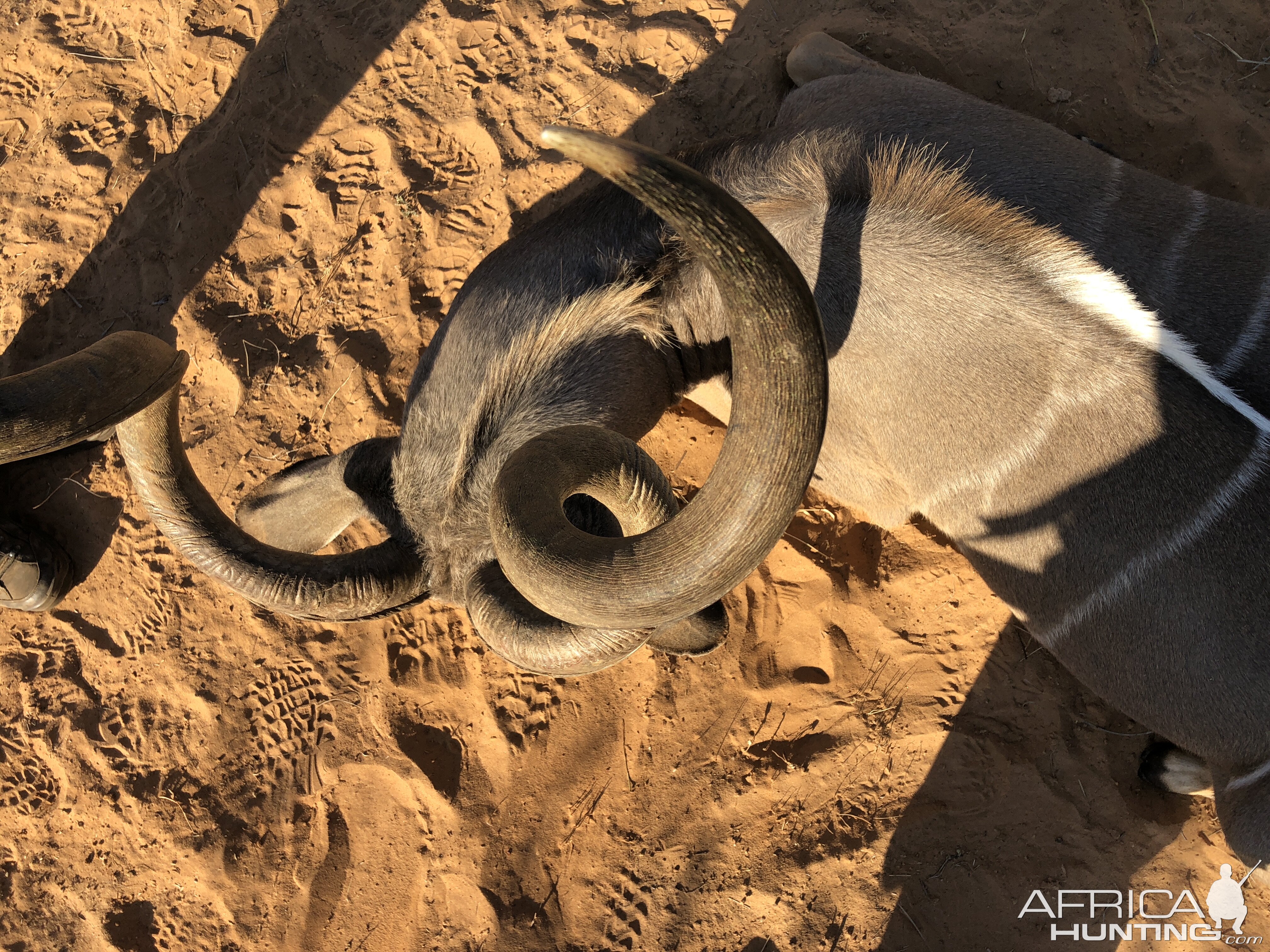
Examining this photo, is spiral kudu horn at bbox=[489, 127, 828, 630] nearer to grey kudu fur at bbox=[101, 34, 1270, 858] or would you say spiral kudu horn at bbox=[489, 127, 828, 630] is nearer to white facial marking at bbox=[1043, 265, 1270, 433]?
grey kudu fur at bbox=[101, 34, 1270, 858]

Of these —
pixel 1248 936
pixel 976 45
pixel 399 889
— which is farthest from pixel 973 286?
pixel 399 889

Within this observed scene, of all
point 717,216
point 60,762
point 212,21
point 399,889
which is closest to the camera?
point 717,216

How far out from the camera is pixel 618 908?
471 centimetres

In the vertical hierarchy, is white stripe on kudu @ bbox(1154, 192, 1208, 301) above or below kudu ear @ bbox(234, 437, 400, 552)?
above

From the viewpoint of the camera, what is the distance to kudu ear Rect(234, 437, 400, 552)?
3.46 meters

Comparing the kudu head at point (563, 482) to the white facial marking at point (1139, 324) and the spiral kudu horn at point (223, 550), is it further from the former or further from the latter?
the white facial marking at point (1139, 324)

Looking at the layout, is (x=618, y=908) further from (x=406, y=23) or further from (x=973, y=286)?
(x=406, y=23)

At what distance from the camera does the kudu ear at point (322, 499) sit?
3455 mm

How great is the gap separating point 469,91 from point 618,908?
5.45 metres

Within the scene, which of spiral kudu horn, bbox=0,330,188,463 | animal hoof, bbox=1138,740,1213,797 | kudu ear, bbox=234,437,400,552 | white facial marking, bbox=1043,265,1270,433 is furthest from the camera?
animal hoof, bbox=1138,740,1213,797

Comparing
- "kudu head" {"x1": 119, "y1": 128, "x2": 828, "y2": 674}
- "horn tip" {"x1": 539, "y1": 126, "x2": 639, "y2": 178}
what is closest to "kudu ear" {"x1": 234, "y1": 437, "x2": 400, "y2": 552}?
"kudu head" {"x1": 119, "y1": 128, "x2": 828, "y2": 674}

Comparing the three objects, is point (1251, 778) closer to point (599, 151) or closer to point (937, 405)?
point (937, 405)

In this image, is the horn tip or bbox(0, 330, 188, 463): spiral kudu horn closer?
the horn tip

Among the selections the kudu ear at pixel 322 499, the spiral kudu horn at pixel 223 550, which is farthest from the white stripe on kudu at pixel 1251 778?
the kudu ear at pixel 322 499
